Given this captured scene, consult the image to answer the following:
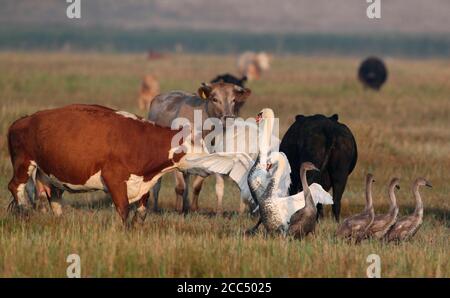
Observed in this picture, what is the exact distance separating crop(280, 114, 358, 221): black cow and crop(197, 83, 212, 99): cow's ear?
135 cm

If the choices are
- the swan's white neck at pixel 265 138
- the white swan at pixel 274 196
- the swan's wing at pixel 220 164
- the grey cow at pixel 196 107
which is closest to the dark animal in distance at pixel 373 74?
the grey cow at pixel 196 107

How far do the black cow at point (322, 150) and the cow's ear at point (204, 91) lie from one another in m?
1.35

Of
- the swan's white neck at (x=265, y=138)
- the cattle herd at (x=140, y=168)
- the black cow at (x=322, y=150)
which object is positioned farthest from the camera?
the black cow at (x=322, y=150)

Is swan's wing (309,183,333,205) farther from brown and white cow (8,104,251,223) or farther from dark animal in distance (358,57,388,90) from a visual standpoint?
dark animal in distance (358,57,388,90)

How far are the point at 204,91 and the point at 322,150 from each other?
1990 mm

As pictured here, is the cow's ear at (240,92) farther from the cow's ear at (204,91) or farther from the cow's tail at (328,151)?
Answer: the cow's tail at (328,151)

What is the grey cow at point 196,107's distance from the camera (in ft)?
53.8

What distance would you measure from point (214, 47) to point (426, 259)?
171 m

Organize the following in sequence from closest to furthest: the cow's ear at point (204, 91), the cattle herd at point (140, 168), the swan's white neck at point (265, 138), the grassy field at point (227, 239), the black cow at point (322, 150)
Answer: the grassy field at point (227, 239)
the cattle herd at point (140, 168)
the swan's white neck at point (265, 138)
the black cow at point (322, 150)
the cow's ear at point (204, 91)

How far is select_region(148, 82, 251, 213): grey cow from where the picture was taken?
16.4 metres

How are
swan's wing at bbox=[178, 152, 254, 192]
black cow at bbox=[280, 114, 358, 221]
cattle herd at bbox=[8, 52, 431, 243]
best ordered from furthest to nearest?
black cow at bbox=[280, 114, 358, 221], swan's wing at bbox=[178, 152, 254, 192], cattle herd at bbox=[8, 52, 431, 243]

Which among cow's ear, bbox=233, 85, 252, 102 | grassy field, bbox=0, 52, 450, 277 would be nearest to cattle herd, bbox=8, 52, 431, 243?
grassy field, bbox=0, 52, 450, 277
